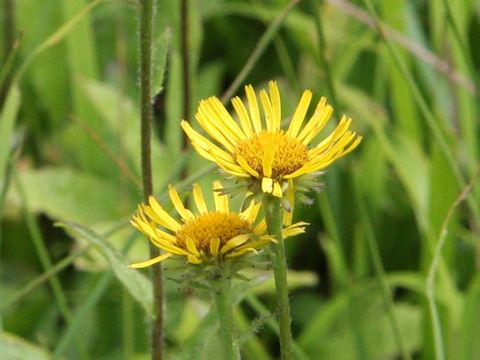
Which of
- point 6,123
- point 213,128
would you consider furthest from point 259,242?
point 6,123

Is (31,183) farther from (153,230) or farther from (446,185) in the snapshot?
(153,230)

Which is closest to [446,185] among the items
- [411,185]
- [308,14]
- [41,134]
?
[411,185]

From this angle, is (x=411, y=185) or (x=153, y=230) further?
(x=411, y=185)

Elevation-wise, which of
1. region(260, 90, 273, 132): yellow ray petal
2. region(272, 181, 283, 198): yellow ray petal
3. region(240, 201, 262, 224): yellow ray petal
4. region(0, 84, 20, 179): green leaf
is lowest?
region(240, 201, 262, 224): yellow ray petal

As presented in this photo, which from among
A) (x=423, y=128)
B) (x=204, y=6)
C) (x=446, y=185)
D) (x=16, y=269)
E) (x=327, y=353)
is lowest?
(x=327, y=353)

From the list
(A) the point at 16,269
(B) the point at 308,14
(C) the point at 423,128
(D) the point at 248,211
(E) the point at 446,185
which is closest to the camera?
(D) the point at 248,211

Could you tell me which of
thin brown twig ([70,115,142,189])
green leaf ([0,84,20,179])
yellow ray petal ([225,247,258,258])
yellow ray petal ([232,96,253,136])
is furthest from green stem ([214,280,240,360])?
green leaf ([0,84,20,179])

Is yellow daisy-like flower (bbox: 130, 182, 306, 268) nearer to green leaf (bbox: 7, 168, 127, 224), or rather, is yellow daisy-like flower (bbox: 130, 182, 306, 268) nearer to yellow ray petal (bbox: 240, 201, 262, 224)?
yellow ray petal (bbox: 240, 201, 262, 224)
